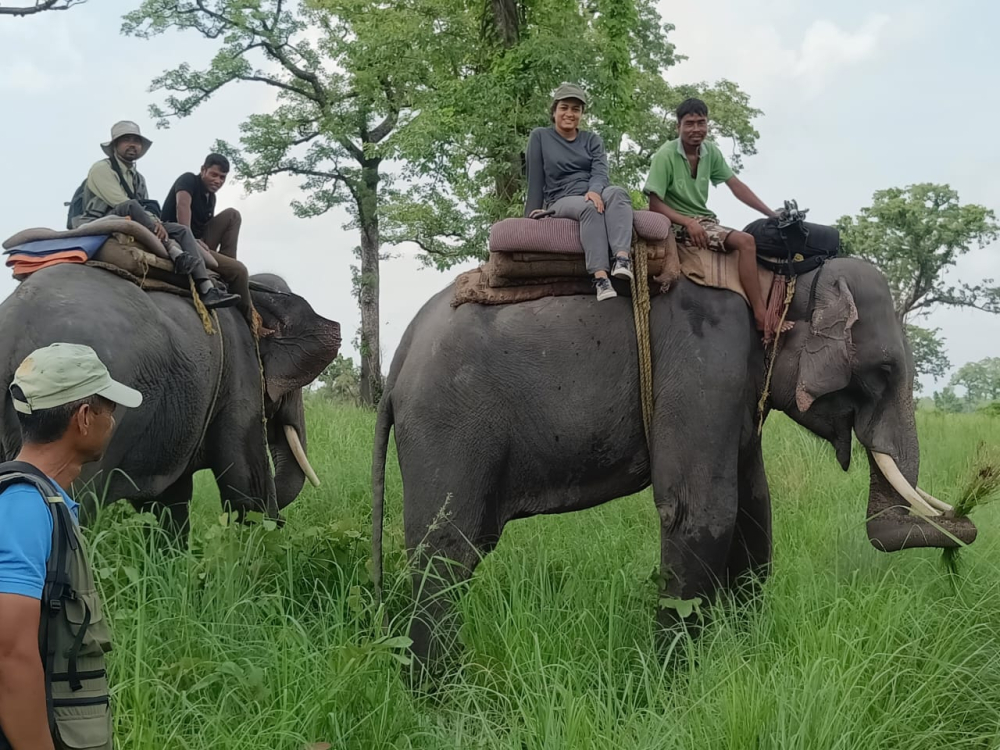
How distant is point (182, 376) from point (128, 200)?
0.99 m

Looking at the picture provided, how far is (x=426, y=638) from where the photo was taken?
4.04m

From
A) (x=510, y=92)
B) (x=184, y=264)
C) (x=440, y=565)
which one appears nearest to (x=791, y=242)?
(x=440, y=565)

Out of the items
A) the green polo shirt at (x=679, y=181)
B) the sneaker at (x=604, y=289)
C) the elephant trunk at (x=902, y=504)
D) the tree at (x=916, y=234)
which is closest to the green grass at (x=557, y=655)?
the elephant trunk at (x=902, y=504)

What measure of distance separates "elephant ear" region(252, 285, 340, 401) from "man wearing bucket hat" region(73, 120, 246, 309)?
2.22 ft

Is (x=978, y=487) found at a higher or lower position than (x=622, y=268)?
lower

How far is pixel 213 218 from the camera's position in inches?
260

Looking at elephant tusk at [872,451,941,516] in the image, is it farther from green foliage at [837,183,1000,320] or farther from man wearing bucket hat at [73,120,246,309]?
green foliage at [837,183,1000,320]

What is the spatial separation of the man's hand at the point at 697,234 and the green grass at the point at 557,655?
145 cm

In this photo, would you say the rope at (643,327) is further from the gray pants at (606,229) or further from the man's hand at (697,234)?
the man's hand at (697,234)

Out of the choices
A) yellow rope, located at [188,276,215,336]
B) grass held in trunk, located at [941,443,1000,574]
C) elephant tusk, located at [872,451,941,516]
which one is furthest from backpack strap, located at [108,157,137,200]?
grass held in trunk, located at [941,443,1000,574]

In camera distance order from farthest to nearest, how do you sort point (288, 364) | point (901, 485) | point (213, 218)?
point (213, 218), point (288, 364), point (901, 485)

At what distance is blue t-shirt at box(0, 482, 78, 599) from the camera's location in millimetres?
1808

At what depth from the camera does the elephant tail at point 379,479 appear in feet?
14.0

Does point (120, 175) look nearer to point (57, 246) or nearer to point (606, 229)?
point (57, 246)
